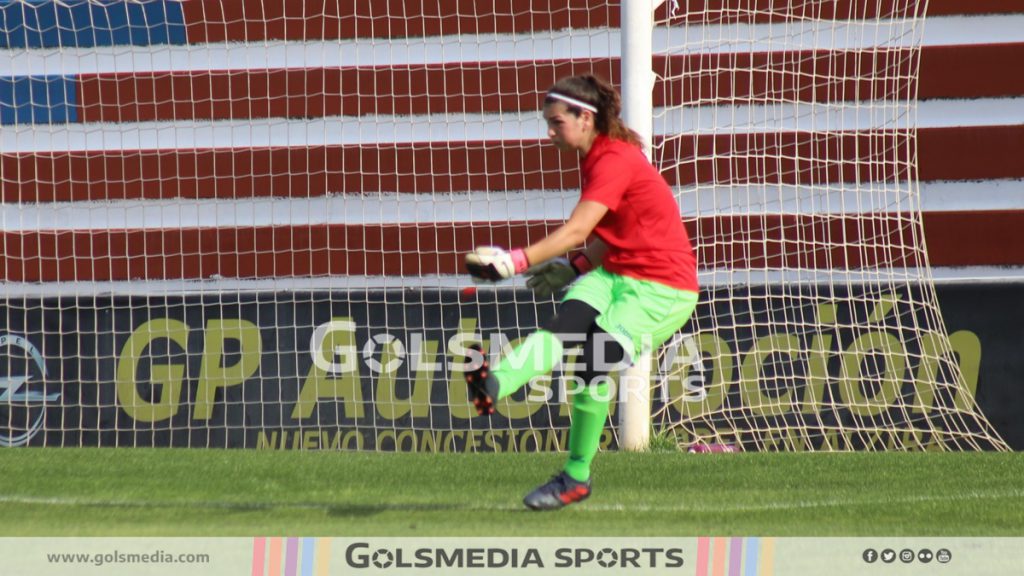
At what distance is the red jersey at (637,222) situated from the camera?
14.9 feet

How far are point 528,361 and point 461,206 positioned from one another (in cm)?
419

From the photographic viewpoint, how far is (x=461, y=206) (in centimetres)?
845

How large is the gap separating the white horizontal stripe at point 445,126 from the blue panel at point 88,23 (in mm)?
550

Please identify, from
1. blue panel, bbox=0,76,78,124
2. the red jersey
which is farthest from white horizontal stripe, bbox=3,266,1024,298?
the red jersey

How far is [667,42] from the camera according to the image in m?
8.13

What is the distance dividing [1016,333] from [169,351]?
5201 mm

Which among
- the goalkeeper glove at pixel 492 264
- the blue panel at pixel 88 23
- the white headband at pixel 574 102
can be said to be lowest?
the goalkeeper glove at pixel 492 264

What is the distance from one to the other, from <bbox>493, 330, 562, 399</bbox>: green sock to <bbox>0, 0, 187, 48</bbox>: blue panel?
16.9 feet

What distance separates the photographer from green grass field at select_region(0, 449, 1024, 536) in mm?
4227
